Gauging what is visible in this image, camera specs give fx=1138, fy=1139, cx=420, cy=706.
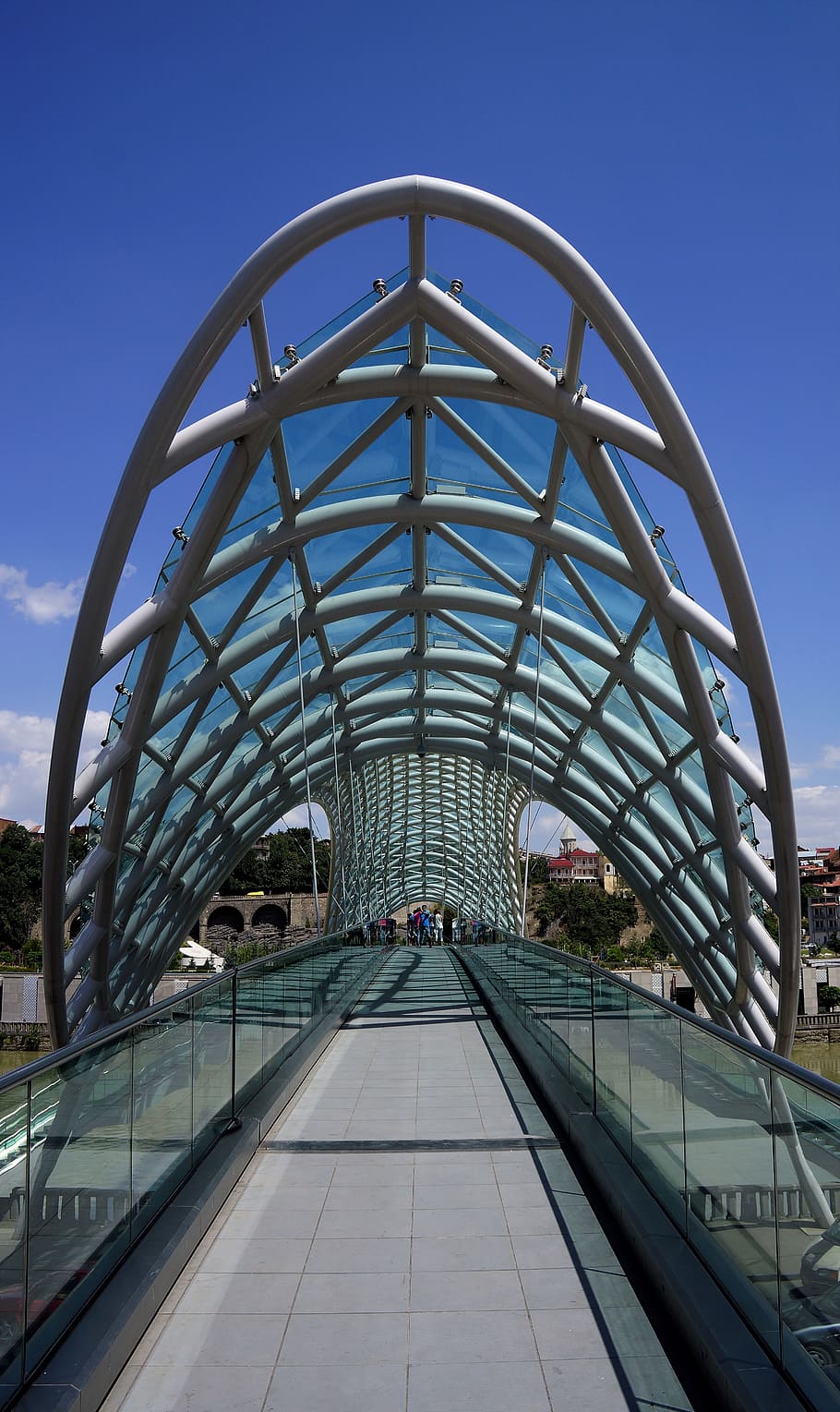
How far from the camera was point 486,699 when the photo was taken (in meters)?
36.8

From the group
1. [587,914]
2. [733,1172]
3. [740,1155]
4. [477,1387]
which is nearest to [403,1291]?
[477,1387]

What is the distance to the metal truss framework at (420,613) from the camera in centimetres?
1609

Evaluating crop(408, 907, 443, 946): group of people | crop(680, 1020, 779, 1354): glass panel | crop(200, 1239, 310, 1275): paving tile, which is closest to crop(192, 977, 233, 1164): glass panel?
crop(200, 1239, 310, 1275): paving tile

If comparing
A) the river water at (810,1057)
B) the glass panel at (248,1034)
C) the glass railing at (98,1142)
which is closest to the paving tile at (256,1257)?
the glass railing at (98,1142)

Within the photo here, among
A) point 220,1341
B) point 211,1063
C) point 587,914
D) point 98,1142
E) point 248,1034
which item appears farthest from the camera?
point 587,914

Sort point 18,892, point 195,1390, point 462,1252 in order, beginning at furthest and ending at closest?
1. point 18,892
2. point 462,1252
3. point 195,1390

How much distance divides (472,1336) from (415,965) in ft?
95.9

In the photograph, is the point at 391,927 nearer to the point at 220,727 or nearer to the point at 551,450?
the point at 220,727

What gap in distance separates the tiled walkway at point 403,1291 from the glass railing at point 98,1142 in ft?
1.49

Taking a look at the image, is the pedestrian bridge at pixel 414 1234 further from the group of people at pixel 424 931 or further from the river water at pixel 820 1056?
the river water at pixel 820 1056

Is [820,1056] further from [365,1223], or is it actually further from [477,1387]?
[477,1387]

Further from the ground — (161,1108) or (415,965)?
(161,1108)

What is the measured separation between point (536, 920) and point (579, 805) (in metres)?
86.5

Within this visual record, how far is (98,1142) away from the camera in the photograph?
17.8 ft
